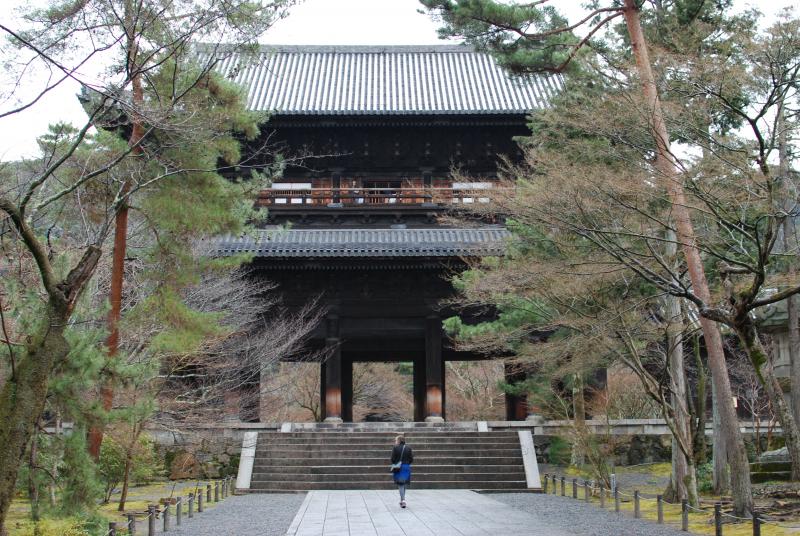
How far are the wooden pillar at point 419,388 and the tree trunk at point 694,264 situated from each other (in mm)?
15574

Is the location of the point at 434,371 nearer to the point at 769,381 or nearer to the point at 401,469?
the point at 401,469

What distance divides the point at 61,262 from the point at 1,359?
136 centimetres

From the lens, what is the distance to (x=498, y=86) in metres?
26.8

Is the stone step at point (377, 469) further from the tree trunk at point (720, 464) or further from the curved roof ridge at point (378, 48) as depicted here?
the curved roof ridge at point (378, 48)

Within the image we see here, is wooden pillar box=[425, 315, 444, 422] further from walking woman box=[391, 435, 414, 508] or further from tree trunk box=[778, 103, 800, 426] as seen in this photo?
tree trunk box=[778, 103, 800, 426]

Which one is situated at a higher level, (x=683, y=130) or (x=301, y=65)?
(x=301, y=65)

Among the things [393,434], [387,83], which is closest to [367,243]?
[393,434]

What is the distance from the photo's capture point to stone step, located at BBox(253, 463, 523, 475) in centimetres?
1811

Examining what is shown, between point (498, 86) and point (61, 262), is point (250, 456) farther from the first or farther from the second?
point (498, 86)

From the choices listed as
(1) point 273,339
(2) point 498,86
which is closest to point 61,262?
(1) point 273,339

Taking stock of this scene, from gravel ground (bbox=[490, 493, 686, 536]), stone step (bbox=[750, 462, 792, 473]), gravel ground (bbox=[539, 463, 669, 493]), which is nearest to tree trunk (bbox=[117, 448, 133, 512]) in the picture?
gravel ground (bbox=[490, 493, 686, 536])

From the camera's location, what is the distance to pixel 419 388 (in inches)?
1106

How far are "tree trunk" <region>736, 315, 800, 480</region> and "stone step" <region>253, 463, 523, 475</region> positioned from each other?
750 centimetres

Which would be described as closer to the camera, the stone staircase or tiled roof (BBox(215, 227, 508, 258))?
the stone staircase
